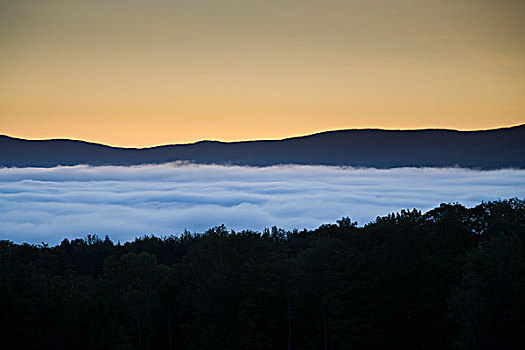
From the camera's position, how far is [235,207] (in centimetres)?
19062

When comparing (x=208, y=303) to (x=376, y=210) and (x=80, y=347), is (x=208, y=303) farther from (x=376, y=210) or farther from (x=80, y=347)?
(x=376, y=210)

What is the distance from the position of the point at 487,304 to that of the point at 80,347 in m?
18.9

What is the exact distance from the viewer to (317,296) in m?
29.9

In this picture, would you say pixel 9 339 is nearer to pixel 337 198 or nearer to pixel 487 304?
pixel 487 304

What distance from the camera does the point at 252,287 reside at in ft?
99.3

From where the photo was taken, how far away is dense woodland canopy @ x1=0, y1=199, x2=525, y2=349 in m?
26.5

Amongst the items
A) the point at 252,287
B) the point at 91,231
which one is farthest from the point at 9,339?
the point at 91,231

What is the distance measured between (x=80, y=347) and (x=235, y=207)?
162m

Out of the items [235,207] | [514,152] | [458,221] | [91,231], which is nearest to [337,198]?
[235,207]

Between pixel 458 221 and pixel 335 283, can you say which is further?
pixel 458 221

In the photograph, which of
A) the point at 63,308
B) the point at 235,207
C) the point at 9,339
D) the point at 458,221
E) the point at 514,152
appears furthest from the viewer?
the point at 235,207

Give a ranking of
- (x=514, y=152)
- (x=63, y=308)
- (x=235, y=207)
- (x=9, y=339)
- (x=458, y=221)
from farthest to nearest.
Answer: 1. (x=235, y=207)
2. (x=514, y=152)
3. (x=458, y=221)
4. (x=63, y=308)
5. (x=9, y=339)

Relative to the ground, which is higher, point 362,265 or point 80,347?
point 362,265

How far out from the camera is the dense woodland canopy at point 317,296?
26.5 metres
